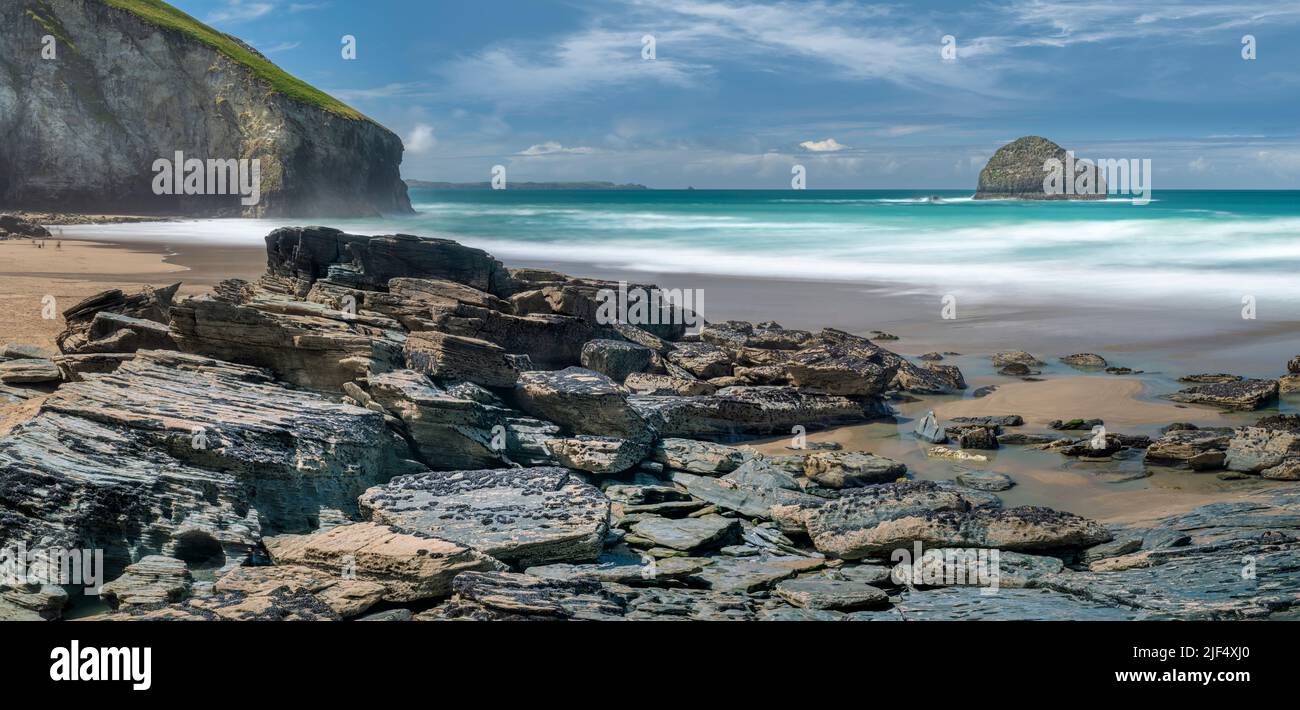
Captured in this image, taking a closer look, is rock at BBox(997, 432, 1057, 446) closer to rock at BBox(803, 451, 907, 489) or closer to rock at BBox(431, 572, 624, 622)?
rock at BBox(803, 451, 907, 489)

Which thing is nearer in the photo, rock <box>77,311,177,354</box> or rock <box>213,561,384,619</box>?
rock <box>213,561,384,619</box>

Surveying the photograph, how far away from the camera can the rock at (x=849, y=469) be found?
29.3 ft

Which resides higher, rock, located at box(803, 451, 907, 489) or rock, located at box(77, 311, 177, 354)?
rock, located at box(77, 311, 177, 354)

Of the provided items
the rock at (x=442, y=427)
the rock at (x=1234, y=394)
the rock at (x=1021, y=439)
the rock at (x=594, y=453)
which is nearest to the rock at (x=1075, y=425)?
the rock at (x=1021, y=439)

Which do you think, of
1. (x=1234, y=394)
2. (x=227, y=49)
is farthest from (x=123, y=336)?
(x=227, y=49)

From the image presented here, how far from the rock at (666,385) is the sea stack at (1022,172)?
398 feet

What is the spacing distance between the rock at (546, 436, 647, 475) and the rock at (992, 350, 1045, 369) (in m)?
8.00

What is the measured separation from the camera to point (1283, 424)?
429 inches

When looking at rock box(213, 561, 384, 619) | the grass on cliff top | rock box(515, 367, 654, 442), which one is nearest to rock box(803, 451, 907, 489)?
rock box(515, 367, 654, 442)

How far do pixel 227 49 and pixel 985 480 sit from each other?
234 ft

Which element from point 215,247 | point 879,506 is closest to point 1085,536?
point 879,506

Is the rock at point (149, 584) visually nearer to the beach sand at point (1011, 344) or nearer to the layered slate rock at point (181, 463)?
the layered slate rock at point (181, 463)

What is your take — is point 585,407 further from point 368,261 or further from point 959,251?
point 959,251

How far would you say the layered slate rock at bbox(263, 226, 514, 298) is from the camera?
492 inches
